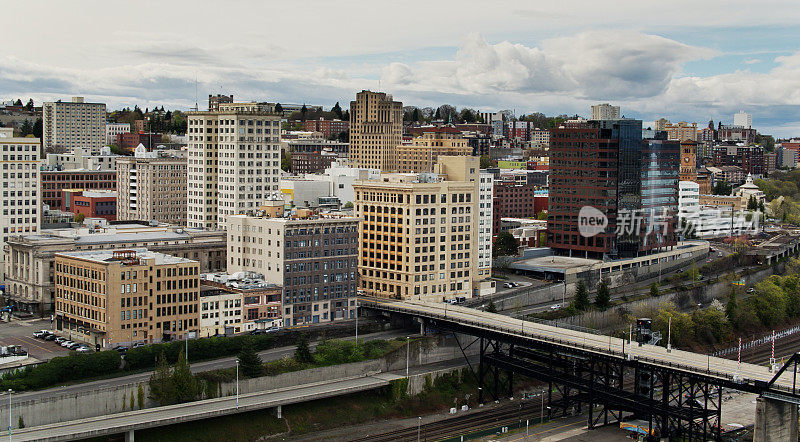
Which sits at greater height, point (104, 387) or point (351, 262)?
point (351, 262)

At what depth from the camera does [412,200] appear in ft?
399

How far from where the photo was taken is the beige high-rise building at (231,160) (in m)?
139

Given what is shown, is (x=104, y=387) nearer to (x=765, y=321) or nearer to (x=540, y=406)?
(x=540, y=406)

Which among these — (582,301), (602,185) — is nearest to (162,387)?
(582,301)

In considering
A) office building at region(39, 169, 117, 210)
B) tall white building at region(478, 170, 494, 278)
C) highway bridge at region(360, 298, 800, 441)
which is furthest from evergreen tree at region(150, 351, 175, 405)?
office building at region(39, 169, 117, 210)

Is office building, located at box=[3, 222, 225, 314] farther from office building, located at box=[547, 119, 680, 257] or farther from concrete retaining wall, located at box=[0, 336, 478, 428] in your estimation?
office building, located at box=[547, 119, 680, 257]

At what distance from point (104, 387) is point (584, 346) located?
42.7 meters

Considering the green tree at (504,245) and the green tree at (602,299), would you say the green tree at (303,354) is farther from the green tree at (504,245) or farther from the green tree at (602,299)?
the green tree at (504,245)

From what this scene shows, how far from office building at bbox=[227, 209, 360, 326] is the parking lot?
2251 centimetres

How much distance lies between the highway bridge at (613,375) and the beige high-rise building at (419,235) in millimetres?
7422

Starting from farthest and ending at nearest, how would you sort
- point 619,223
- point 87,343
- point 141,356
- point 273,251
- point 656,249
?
point 656,249 → point 619,223 → point 273,251 → point 87,343 → point 141,356

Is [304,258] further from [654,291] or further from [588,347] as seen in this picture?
[654,291]

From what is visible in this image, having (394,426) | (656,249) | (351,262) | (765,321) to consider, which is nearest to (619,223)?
(656,249)

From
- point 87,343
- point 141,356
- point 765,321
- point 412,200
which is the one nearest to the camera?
point 141,356
